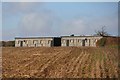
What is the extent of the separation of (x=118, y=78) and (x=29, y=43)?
225 feet

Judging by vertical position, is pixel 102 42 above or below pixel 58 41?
below

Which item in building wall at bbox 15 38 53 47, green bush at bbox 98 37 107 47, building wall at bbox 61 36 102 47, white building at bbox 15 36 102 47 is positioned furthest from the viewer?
building wall at bbox 15 38 53 47

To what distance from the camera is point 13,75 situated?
60.6 ft

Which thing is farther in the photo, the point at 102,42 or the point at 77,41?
the point at 77,41

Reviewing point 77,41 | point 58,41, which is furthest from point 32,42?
point 77,41

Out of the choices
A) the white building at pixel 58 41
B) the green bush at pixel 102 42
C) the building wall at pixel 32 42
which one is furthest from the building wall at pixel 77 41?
the green bush at pixel 102 42

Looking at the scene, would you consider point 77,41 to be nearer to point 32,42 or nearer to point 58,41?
point 58,41

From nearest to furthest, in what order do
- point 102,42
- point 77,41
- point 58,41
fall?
point 102,42
point 77,41
point 58,41

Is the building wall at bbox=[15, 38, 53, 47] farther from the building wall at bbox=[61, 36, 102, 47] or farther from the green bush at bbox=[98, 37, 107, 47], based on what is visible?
the green bush at bbox=[98, 37, 107, 47]

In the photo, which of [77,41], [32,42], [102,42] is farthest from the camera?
[32,42]

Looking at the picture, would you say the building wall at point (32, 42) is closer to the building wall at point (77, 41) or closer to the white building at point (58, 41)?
the white building at point (58, 41)

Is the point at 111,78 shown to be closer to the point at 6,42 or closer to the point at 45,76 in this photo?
the point at 45,76

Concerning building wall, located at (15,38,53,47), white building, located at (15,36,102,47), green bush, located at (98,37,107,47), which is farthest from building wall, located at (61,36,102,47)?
green bush, located at (98,37,107,47)

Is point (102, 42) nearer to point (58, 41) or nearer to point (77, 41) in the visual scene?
point (77, 41)
